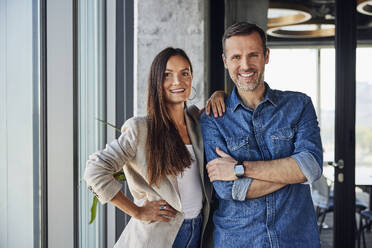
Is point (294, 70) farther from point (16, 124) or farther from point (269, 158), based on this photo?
point (16, 124)

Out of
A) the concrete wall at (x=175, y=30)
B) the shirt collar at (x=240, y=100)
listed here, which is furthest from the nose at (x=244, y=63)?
the concrete wall at (x=175, y=30)

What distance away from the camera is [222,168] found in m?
1.47

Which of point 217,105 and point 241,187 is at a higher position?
point 217,105

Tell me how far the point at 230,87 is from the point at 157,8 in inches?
35.0

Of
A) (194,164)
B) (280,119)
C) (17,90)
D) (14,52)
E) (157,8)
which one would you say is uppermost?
(157,8)

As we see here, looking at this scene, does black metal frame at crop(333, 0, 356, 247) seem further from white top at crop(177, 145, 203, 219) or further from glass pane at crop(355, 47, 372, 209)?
white top at crop(177, 145, 203, 219)

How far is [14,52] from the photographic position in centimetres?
126

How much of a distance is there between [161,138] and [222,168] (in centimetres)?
28

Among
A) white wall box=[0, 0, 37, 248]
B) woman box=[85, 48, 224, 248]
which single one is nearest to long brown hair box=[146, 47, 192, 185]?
woman box=[85, 48, 224, 248]

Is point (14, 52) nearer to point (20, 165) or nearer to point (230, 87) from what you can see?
point (20, 165)

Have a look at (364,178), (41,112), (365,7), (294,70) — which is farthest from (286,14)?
(41,112)

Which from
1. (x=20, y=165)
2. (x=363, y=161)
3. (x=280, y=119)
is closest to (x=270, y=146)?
(x=280, y=119)

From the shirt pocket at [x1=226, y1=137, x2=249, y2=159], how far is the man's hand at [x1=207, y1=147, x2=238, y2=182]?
0.12 feet

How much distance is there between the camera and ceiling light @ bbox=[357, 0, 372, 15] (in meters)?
2.79
